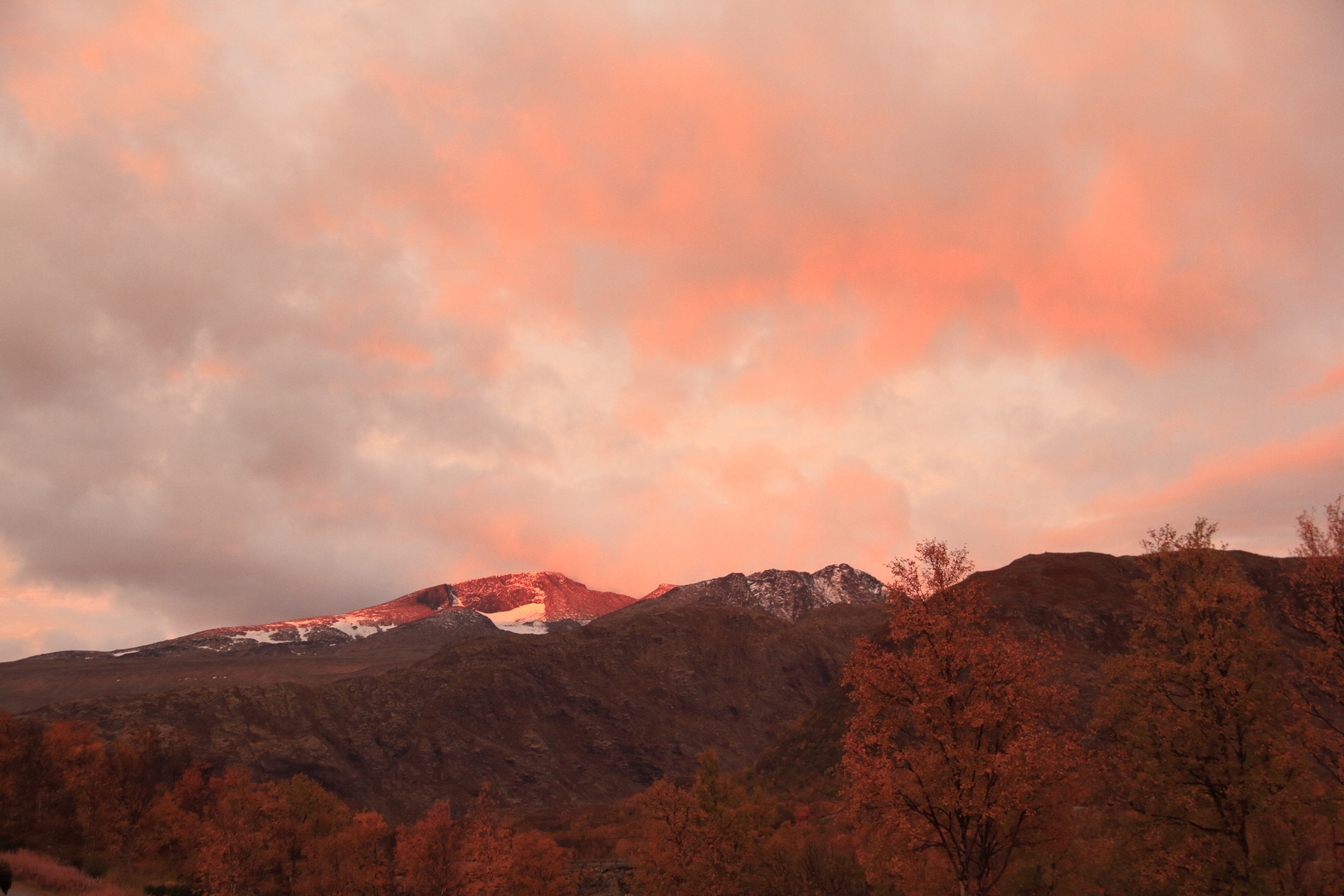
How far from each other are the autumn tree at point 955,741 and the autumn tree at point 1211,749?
4571 mm

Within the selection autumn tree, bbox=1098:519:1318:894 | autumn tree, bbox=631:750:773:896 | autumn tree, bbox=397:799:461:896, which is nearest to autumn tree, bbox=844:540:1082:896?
autumn tree, bbox=1098:519:1318:894

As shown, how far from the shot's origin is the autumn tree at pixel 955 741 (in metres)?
24.4

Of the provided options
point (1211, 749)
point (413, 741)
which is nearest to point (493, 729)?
point (413, 741)

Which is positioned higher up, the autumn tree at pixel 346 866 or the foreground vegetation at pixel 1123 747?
the foreground vegetation at pixel 1123 747

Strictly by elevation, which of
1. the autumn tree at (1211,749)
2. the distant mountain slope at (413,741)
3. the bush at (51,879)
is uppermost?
the autumn tree at (1211,749)

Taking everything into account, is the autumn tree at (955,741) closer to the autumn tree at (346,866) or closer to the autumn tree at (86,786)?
the autumn tree at (346,866)

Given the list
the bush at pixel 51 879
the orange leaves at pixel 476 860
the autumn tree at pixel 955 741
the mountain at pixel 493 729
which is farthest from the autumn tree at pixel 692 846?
the mountain at pixel 493 729

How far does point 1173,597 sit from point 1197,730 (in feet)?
17.2

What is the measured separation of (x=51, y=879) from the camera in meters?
43.8

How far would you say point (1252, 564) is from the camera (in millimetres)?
118188

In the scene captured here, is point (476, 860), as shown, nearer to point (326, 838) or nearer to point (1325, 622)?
point (326, 838)

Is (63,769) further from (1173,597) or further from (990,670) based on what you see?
(1173,597)

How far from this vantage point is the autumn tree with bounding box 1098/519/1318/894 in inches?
1045

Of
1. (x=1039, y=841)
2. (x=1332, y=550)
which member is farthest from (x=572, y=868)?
(x=1332, y=550)
